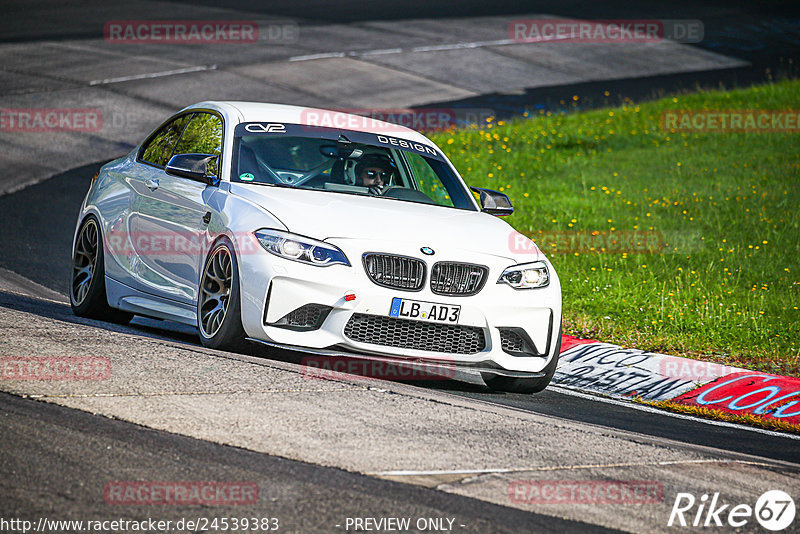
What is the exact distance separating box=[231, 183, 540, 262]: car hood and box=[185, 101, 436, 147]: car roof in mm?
868

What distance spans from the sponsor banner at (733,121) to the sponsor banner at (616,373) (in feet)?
46.4

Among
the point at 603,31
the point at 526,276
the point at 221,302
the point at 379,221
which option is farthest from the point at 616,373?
the point at 603,31

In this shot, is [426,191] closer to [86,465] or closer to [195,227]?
[195,227]

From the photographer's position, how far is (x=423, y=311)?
710 cm

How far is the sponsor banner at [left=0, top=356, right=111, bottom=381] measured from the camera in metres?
6.09

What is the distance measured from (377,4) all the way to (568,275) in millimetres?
27493

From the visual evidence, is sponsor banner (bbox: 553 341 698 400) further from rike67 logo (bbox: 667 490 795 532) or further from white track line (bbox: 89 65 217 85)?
white track line (bbox: 89 65 217 85)

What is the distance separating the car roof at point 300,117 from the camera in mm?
8578

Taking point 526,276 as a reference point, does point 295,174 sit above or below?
above

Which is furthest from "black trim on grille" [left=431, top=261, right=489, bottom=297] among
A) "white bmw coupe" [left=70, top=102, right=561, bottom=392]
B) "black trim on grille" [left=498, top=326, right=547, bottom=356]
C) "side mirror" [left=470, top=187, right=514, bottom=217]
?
"side mirror" [left=470, top=187, right=514, bottom=217]

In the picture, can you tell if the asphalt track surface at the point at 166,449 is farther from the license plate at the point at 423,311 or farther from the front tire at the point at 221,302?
the license plate at the point at 423,311

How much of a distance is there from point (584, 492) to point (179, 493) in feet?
5.69

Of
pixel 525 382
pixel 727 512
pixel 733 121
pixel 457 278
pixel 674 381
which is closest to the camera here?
pixel 727 512

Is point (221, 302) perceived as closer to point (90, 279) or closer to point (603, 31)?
point (90, 279)
